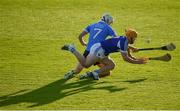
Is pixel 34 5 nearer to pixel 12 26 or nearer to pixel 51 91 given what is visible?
pixel 12 26

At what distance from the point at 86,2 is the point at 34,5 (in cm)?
215

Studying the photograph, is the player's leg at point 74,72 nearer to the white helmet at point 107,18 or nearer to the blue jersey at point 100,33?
the blue jersey at point 100,33

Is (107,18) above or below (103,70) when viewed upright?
above

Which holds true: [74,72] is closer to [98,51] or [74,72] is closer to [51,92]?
[98,51]

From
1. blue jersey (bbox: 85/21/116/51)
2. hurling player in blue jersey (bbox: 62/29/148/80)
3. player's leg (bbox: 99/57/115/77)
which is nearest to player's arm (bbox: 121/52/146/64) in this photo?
hurling player in blue jersey (bbox: 62/29/148/80)

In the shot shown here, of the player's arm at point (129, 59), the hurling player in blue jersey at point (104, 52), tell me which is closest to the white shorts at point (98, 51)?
the hurling player in blue jersey at point (104, 52)

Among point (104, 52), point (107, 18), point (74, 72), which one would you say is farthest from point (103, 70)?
point (107, 18)

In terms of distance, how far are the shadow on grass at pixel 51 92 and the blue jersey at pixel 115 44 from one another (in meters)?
0.92

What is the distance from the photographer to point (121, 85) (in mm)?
15664

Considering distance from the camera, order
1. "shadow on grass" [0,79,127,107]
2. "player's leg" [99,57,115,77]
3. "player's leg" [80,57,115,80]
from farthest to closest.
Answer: "player's leg" [99,57,115,77]
"player's leg" [80,57,115,80]
"shadow on grass" [0,79,127,107]

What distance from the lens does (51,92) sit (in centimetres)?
1493

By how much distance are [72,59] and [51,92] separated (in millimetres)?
3118

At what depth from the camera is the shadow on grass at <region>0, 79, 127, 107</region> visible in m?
14.2

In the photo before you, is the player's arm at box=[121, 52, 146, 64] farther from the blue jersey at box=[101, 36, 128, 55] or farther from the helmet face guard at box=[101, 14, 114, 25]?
the helmet face guard at box=[101, 14, 114, 25]
